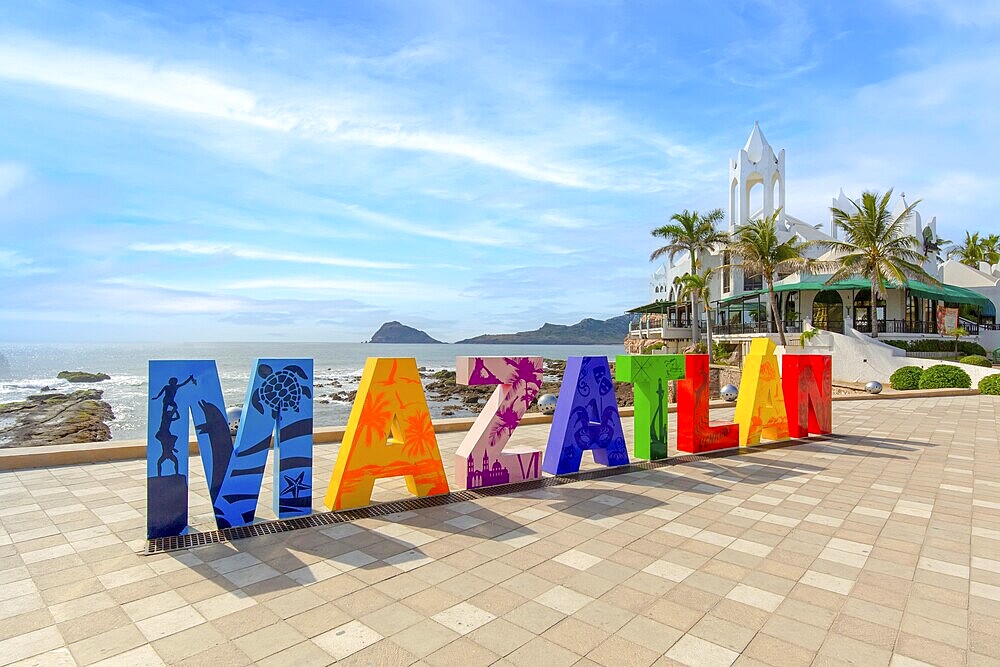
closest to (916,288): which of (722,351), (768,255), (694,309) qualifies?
(768,255)

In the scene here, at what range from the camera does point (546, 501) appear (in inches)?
296

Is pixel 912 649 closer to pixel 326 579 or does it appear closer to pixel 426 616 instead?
pixel 426 616

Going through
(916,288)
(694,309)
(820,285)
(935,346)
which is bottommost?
(935,346)

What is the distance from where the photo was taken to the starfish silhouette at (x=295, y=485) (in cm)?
660

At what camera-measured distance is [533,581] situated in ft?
16.5

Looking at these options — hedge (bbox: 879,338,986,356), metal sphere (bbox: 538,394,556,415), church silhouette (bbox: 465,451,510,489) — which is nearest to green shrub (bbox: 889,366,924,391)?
hedge (bbox: 879,338,986,356)

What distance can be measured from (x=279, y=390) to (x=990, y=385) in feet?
99.6

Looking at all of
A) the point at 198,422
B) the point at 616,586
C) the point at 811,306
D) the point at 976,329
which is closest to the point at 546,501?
the point at 616,586

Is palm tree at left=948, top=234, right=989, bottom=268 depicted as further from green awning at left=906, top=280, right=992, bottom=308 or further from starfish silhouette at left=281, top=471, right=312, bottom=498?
starfish silhouette at left=281, top=471, right=312, bottom=498

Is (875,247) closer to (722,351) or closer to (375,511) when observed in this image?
(722,351)

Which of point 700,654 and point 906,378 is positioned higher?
point 906,378

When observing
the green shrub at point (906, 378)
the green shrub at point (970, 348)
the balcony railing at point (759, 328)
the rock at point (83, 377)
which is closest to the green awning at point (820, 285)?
the balcony railing at point (759, 328)

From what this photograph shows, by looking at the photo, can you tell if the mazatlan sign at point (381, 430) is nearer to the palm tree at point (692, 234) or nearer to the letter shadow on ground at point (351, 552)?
the letter shadow on ground at point (351, 552)

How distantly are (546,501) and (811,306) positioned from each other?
41.7m
